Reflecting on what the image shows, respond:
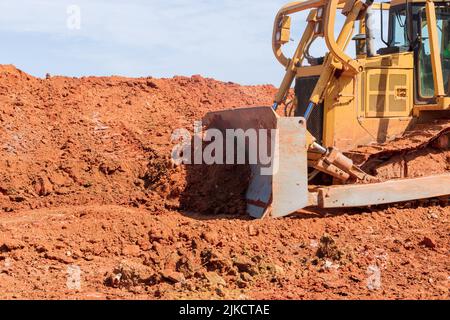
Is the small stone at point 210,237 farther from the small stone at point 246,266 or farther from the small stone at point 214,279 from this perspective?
the small stone at point 214,279

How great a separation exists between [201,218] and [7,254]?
245 cm

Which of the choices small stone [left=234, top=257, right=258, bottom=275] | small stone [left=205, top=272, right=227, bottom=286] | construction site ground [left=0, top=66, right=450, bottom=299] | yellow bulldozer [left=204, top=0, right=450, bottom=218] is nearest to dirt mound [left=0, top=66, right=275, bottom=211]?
construction site ground [left=0, top=66, right=450, bottom=299]

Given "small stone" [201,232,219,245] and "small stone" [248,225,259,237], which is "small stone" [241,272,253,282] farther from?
"small stone" [248,225,259,237]

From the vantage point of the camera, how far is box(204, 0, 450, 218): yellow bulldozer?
791cm

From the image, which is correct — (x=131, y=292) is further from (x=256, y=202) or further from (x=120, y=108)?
(x=120, y=108)

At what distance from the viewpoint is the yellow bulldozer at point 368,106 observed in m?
7.91

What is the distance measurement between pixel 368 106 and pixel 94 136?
4.66 meters

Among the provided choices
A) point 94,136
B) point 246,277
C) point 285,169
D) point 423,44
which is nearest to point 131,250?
point 246,277

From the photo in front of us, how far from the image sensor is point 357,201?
25.5ft

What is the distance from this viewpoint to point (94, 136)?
1117cm

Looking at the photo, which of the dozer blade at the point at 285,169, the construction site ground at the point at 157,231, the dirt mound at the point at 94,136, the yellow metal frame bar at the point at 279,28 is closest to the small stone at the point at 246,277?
the construction site ground at the point at 157,231

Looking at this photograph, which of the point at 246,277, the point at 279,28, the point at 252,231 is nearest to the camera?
the point at 246,277

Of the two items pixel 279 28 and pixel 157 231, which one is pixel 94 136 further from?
pixel 157 231

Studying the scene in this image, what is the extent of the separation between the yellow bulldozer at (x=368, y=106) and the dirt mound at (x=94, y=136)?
69.2 inches
